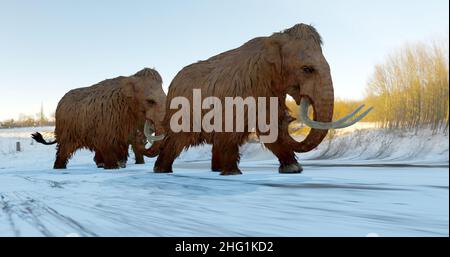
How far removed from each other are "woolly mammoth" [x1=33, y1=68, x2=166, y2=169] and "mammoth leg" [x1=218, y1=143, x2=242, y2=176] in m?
1.96

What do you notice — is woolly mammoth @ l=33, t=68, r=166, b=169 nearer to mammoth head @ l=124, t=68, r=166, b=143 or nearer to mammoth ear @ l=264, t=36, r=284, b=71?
mammoth head @ l=124, t=68, r=166, b=143

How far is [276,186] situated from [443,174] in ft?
6.42

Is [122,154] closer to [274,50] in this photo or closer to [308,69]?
[274,50]

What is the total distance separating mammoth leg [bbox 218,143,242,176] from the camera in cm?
503

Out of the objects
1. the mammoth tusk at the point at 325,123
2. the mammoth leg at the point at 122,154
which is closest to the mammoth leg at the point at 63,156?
the mammoth leg at the point at 122,154

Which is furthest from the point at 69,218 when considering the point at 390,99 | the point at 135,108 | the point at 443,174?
the point at 390,99

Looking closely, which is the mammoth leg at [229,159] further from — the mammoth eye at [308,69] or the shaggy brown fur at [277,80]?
the mammoth eye at [308,69]

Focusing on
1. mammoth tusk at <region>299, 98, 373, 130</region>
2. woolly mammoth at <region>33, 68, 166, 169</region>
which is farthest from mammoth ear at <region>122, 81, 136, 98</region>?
mammoth tusk at <region>299, 98, 373, 130</region>

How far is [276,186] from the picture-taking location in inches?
152

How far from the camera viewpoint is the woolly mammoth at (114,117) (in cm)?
724

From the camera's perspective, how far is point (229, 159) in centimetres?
506

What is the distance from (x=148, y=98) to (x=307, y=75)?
3.29 meters

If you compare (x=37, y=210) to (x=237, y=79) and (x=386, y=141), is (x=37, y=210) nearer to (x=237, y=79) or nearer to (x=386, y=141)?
(x=237, y=79)

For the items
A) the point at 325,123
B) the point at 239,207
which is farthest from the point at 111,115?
the point at 239,207
